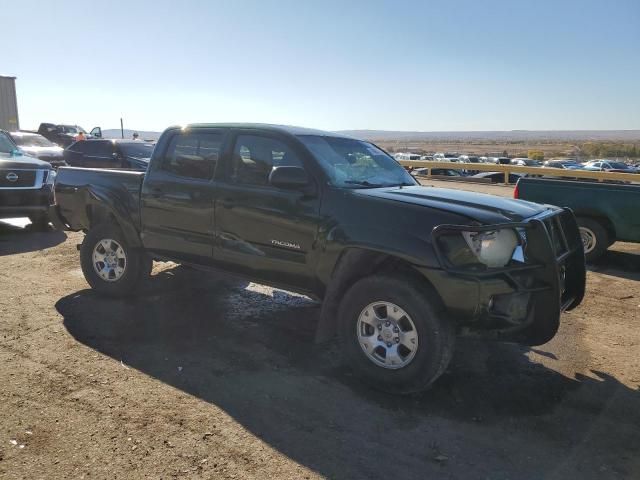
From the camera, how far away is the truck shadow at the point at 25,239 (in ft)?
27.4

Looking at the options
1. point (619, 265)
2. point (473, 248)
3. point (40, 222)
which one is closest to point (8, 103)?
point (40, 222)

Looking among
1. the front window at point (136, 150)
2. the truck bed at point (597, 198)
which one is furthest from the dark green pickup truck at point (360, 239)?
the front window at point (136, 150)

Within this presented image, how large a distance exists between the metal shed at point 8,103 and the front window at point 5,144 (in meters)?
17.6

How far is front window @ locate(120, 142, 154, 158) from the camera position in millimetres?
14484

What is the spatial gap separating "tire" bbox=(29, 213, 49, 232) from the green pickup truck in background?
8.53m

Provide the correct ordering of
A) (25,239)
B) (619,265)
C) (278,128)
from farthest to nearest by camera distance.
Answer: (25,239), (619,265), (278,128)

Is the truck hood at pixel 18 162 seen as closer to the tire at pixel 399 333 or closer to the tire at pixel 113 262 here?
the tire at pixel 113 262

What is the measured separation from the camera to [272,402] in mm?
3674

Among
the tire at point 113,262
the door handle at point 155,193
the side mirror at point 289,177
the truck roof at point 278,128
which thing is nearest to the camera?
the side mirror at point 289,177

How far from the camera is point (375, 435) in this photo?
3.31m

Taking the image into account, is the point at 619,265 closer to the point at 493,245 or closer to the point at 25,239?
the point at 493,245

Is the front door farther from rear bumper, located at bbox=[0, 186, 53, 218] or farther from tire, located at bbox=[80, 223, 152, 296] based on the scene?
rear bumper, located at bbox=[0, 186, 53, 218]

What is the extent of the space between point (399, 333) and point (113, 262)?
11.7 feet

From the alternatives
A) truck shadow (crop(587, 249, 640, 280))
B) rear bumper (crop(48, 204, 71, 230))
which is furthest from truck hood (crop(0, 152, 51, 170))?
truck shadow (crop(587, 249, 640, 280))
